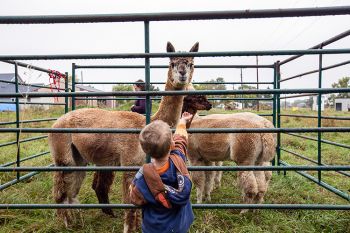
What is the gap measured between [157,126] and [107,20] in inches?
42.8

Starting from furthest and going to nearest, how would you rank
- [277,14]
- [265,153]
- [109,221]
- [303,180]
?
[303,180] < [265,153] < [109,221] < [277,14]

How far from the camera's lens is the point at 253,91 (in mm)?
2314

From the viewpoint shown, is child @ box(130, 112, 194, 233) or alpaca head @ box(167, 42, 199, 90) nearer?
child @ box(130, 112, 194, 233)

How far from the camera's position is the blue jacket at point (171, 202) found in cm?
169

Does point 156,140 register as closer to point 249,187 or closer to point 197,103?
point 197,103

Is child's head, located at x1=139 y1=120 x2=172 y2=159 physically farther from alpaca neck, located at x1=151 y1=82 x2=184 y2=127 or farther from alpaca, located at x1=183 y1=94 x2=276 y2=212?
alpaca, located at x1=183 y1=94 x2=276 y2=212

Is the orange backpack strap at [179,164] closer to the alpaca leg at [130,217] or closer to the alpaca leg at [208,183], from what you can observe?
the alpaca leg at [130,217]

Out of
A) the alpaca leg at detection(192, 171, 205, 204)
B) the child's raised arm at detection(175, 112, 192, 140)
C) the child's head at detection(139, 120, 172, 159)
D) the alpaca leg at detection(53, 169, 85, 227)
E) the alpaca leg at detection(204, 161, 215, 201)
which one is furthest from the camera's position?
the alpaca leg at detection(204, 161, 215, 201)

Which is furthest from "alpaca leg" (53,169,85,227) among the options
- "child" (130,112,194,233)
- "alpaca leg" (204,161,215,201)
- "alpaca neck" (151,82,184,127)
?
"child" (130,112,194,233)

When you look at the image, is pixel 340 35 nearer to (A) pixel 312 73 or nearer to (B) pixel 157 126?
(A) pixel 312 73

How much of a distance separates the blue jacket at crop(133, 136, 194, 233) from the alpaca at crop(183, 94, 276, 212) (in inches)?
105

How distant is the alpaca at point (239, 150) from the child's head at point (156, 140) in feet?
9.39

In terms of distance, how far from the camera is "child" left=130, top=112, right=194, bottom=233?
1.66m

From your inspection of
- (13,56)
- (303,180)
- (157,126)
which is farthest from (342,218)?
(13,56)
